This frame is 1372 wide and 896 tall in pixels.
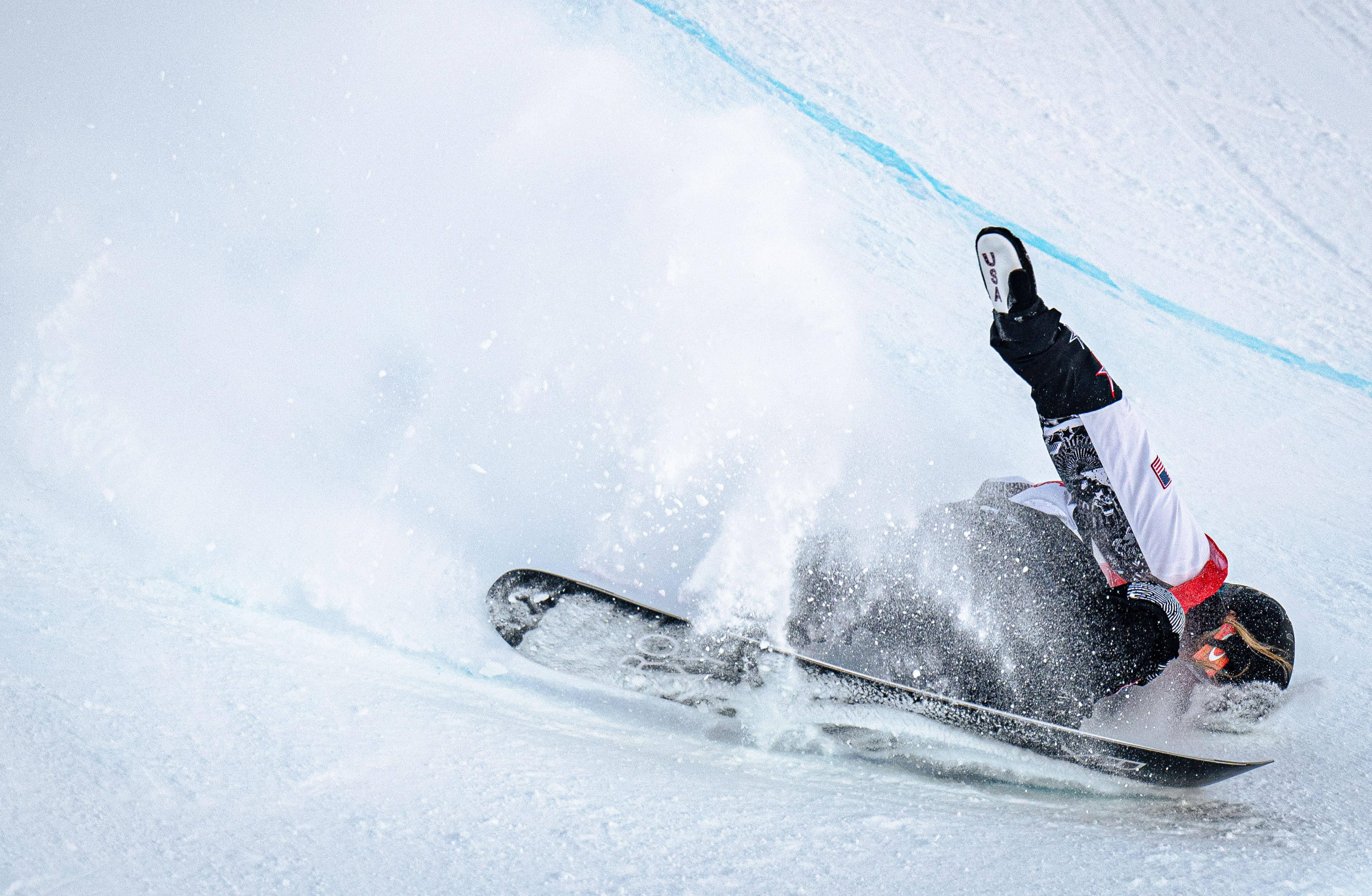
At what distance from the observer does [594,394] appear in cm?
306

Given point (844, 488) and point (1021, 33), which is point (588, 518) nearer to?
point (844, 488)

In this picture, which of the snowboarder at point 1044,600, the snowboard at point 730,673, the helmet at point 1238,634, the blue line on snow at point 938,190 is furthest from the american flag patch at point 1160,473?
the blue line on snow at point 938,190

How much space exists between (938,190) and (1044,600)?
12.5 ft

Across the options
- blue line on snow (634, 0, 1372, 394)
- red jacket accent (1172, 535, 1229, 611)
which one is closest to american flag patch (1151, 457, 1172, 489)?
red jacket accent (1172, 535, 1229, 611)

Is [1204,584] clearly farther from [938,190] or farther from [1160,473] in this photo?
[938,190]

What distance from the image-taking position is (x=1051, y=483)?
7.69ft

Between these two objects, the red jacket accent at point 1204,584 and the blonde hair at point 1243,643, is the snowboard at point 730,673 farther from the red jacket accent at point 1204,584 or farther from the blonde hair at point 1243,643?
the red jacket accent at point 1204,584

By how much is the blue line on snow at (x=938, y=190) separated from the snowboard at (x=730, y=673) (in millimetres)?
3515

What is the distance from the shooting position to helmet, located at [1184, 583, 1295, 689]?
7.39ft

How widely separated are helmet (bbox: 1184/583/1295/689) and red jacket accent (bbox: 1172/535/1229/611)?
0.23ft

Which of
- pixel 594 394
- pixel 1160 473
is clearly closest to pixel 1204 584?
pixel 1160 473

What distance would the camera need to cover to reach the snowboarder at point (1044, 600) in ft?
6.85

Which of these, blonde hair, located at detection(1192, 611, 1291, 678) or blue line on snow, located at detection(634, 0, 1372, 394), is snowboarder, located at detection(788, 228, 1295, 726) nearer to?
blonde hair, located at detection(1192, 611, 1291, 678)

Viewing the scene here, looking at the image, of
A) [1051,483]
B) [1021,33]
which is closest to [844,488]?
[1051,483]
